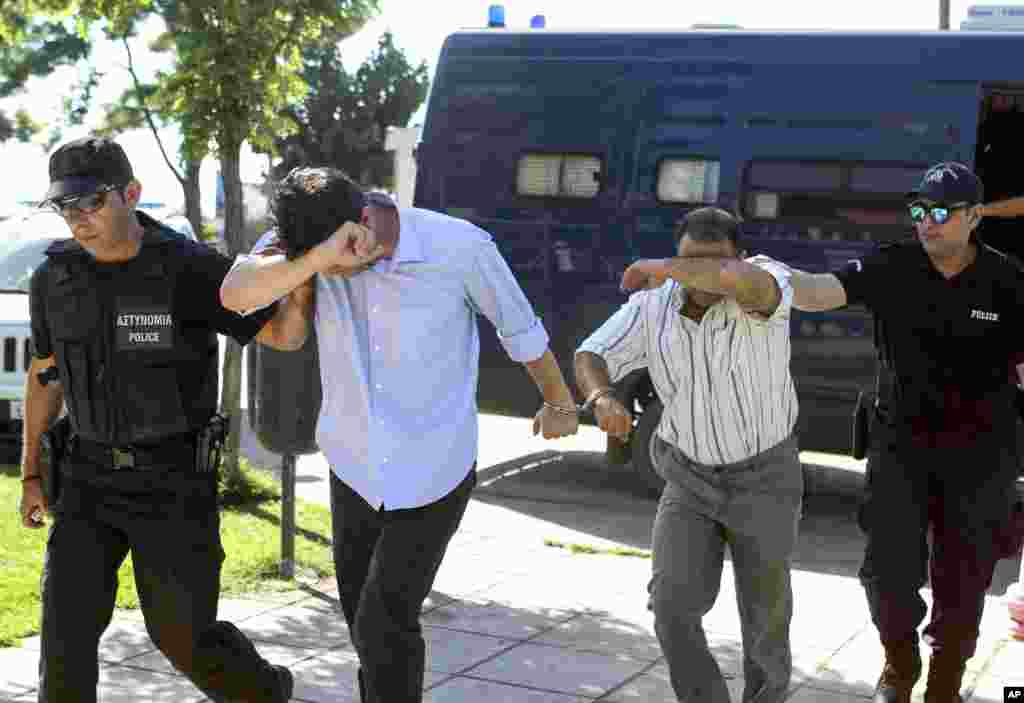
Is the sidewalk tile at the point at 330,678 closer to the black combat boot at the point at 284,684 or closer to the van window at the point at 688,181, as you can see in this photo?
the black combat boot at the point at 284,684

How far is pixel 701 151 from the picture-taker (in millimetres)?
8844

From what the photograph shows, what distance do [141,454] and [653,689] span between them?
2142 mm

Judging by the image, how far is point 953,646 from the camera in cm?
502

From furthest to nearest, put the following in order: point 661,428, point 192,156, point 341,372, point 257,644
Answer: point 192,156 < point 257,644 < point 661,428 < point 341,372

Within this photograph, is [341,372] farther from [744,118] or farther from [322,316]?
[744,118]

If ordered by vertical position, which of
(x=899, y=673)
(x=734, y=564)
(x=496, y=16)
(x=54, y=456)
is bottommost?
(x=899, y=673)

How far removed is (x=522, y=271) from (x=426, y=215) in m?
5.09

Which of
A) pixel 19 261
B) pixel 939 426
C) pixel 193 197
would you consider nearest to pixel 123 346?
pixel 939 426

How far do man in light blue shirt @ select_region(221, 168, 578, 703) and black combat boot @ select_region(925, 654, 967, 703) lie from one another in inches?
63.2

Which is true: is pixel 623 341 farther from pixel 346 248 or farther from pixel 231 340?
pixel 231 340

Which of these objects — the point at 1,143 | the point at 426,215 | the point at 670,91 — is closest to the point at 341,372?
the point at 426,215

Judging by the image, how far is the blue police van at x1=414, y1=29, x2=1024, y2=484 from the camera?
8.34m

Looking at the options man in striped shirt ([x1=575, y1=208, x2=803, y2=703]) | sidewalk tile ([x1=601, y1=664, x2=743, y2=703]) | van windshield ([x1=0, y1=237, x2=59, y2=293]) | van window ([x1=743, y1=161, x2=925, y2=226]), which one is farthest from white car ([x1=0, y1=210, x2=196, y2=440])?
man in striped shirt ([x1=575, y1=208, x2=803, y2=703])

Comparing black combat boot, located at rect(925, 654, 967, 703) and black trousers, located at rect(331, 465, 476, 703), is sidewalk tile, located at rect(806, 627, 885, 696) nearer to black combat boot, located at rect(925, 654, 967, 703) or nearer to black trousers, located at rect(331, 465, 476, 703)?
black combat boot, located at rect(925, 654, 967, 703)
